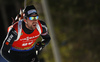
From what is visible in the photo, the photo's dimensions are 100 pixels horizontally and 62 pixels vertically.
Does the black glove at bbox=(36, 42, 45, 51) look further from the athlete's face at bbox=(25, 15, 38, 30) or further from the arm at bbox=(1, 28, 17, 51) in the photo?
the arm at bbox=(1, 28, 17, 51)

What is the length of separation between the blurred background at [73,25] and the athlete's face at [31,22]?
7.90 metres

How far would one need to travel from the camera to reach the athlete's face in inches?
138

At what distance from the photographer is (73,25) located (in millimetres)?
13516

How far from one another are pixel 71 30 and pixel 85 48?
176 cm

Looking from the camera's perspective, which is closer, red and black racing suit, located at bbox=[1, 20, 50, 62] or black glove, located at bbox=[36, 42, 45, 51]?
red and black racing suit, located at bbox=[1, 20, 50, 62]

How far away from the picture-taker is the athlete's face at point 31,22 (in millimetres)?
3494

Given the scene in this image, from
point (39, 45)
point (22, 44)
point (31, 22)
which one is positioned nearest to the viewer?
point (31, 22)

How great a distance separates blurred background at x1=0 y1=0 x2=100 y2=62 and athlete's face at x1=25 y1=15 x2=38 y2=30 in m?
7.90

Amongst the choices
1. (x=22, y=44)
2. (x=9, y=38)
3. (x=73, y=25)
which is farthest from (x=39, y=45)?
(x=73, y=25)

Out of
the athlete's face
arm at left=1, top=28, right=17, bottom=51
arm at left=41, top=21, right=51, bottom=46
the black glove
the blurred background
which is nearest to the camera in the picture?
the athlete's face

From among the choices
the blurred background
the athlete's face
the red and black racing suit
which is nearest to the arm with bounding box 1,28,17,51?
the red and black racing suit

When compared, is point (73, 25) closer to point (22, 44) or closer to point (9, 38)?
point (22, 44)

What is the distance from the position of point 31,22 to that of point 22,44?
685mm

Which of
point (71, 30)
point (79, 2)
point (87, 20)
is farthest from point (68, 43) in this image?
point (79, 2)
